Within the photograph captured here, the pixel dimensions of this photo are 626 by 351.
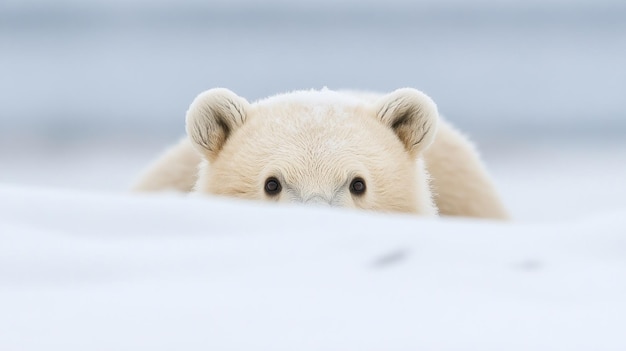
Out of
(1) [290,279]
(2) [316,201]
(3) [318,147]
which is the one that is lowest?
(1) [290,279]

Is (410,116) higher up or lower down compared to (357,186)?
higher up

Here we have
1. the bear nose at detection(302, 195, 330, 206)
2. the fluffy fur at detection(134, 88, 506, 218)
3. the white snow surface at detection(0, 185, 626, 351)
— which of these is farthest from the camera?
the fluffy fur at detection(134, 88, 506, 218)

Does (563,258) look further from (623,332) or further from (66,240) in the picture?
(66,240)

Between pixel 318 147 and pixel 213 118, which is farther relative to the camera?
pixel 213 118

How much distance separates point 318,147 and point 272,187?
0.19 meters

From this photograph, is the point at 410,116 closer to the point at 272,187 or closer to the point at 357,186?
the point at 357,186

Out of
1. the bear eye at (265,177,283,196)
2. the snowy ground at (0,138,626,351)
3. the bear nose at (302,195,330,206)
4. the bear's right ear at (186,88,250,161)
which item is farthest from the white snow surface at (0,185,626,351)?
the bear's right ear at (186,88,250,161)

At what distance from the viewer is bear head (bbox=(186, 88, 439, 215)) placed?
2779mm

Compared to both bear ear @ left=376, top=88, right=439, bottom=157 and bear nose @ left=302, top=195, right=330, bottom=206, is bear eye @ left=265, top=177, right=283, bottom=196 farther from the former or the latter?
bear ear @ left=376, top=88, right=439, bottom=157

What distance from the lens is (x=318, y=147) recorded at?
111 inches

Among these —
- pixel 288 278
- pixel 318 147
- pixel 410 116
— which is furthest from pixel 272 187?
pixel 288 278

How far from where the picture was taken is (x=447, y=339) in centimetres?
108

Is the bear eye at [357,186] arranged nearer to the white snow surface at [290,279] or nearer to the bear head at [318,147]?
the bear head at [318,147]

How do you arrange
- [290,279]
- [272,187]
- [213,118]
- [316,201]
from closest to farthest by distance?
[290,279] → [316,201] → [272,187] → [213,118]
